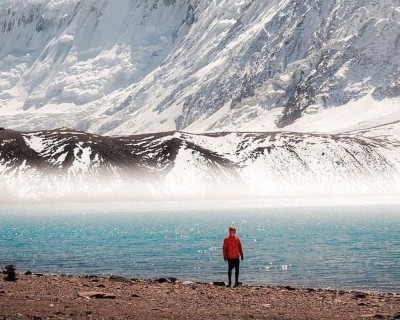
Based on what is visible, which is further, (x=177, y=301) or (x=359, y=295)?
(x=359, y=295)

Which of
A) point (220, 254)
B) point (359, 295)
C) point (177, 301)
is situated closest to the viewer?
point (177, 301)

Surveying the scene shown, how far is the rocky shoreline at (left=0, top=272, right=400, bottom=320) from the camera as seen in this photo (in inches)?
1044

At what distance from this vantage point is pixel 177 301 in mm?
30172

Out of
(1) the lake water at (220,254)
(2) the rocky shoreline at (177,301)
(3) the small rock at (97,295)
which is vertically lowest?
(2) the rocky shoreline at (177,301)

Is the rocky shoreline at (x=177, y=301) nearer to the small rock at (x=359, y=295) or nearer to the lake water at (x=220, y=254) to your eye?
the small rock at (x=359, y=295)

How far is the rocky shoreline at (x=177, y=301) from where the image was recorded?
1044 inches

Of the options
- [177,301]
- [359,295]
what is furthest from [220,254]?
[177,301]

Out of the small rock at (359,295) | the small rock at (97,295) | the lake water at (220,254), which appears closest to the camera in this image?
the small rock at (97,295)

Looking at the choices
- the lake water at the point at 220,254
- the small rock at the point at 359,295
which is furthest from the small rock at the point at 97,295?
the lake water at the point at 220,254

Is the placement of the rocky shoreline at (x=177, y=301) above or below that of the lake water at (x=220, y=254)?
below

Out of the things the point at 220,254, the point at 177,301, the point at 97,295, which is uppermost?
the point at 220,254

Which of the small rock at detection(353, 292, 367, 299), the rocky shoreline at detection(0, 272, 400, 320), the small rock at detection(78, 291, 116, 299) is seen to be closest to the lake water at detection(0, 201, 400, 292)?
the small rock at detection(353, 292, 367, 299)

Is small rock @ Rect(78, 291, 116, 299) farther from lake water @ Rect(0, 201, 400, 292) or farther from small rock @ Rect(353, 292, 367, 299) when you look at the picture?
lake water @ Rect(0, 201, 400, 292)

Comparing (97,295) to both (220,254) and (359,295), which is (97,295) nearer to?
(359,295)
